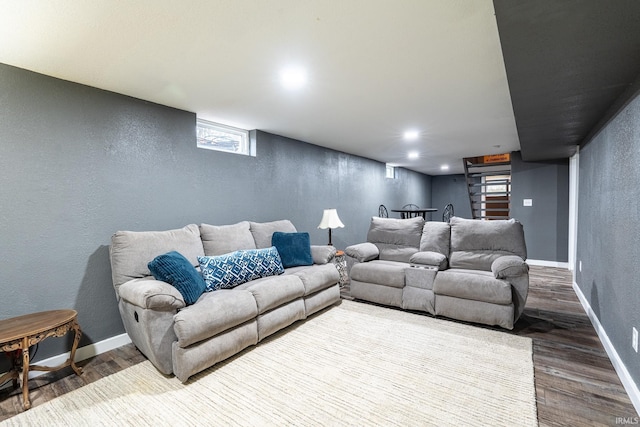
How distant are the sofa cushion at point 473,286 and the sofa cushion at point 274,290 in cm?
151

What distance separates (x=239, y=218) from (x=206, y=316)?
1.88 meters

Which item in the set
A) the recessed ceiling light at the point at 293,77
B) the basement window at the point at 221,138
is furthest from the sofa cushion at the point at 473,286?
the basement window at the point at 221,138

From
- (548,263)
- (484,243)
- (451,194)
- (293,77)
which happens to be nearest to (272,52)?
(293,77)

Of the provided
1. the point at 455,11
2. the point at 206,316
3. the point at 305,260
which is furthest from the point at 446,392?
the point at 455,11

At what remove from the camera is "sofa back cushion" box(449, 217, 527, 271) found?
10.7ft

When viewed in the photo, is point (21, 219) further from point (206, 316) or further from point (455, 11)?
point (455, 11)

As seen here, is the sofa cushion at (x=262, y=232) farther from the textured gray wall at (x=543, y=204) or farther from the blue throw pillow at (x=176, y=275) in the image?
the textured gray wall at (x=543, y=204)

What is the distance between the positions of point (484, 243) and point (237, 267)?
9.11 ft

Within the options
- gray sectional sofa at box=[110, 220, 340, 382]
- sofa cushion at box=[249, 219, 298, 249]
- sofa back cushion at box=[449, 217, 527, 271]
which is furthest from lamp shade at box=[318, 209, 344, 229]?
sofa back cushion at box=[449, 217, 527, 271]

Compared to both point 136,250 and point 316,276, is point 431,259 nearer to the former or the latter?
point 316,276

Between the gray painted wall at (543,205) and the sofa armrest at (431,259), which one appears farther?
the gray painted wall at (543,205)

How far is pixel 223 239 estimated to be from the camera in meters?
3.12

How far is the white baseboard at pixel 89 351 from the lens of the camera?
2281mm

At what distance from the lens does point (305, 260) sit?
353cm
